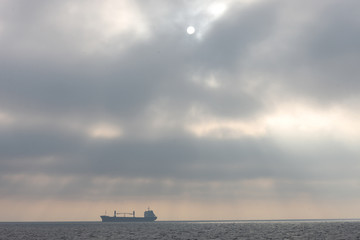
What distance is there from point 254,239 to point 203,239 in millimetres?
12921

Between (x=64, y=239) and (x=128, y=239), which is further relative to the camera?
(x=64, y=239)

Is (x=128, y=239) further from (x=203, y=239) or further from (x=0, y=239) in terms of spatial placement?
(x=0, y=239)

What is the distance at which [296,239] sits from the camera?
307 feet

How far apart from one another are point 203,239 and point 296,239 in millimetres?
22775

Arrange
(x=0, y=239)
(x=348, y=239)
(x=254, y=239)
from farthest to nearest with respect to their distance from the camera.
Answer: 1. (x=0, y=239)
2. (x=254, y=239)
3. (x=348, y=239)

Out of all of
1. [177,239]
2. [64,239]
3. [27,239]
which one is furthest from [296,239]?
[27,239]

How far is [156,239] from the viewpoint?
101 m

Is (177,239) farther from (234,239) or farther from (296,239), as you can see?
(296,239)

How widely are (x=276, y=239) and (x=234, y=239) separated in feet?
A: 33.5

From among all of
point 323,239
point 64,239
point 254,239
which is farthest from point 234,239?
point 64,239

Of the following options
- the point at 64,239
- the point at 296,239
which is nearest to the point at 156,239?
the point at 64,239

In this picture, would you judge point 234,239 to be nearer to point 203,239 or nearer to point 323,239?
point 203,239

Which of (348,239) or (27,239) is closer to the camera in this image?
(348,239)

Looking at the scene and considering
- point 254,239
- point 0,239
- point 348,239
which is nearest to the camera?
point 348,239
